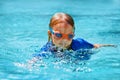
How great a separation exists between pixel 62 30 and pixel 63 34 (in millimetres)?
68

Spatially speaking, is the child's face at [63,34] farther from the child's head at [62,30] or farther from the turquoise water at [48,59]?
the turquoise water at [48,59]

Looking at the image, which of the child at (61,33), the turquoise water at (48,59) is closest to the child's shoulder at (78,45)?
the child at (61,33)

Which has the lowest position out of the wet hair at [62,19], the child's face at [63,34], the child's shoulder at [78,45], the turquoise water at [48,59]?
the turquoise water at [48,59]

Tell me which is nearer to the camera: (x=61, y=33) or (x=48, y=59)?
(x=61, y=33)

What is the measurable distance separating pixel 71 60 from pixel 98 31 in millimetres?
3931

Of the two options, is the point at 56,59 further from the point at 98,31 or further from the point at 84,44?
the point at 98,31

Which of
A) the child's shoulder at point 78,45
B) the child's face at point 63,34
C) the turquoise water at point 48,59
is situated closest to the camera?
the turquoise water at point 48,59

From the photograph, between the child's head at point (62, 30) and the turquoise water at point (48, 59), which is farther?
the child's head at point (62, 30)

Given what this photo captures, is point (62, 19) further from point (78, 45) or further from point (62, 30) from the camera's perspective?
point (78, 45)

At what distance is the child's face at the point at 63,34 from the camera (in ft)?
15.1

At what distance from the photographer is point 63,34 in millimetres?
4594

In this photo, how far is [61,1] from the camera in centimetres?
1800

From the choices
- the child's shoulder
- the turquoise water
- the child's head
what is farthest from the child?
the turquoise water

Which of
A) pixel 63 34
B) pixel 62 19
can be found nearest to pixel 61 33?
pixel 63 34
